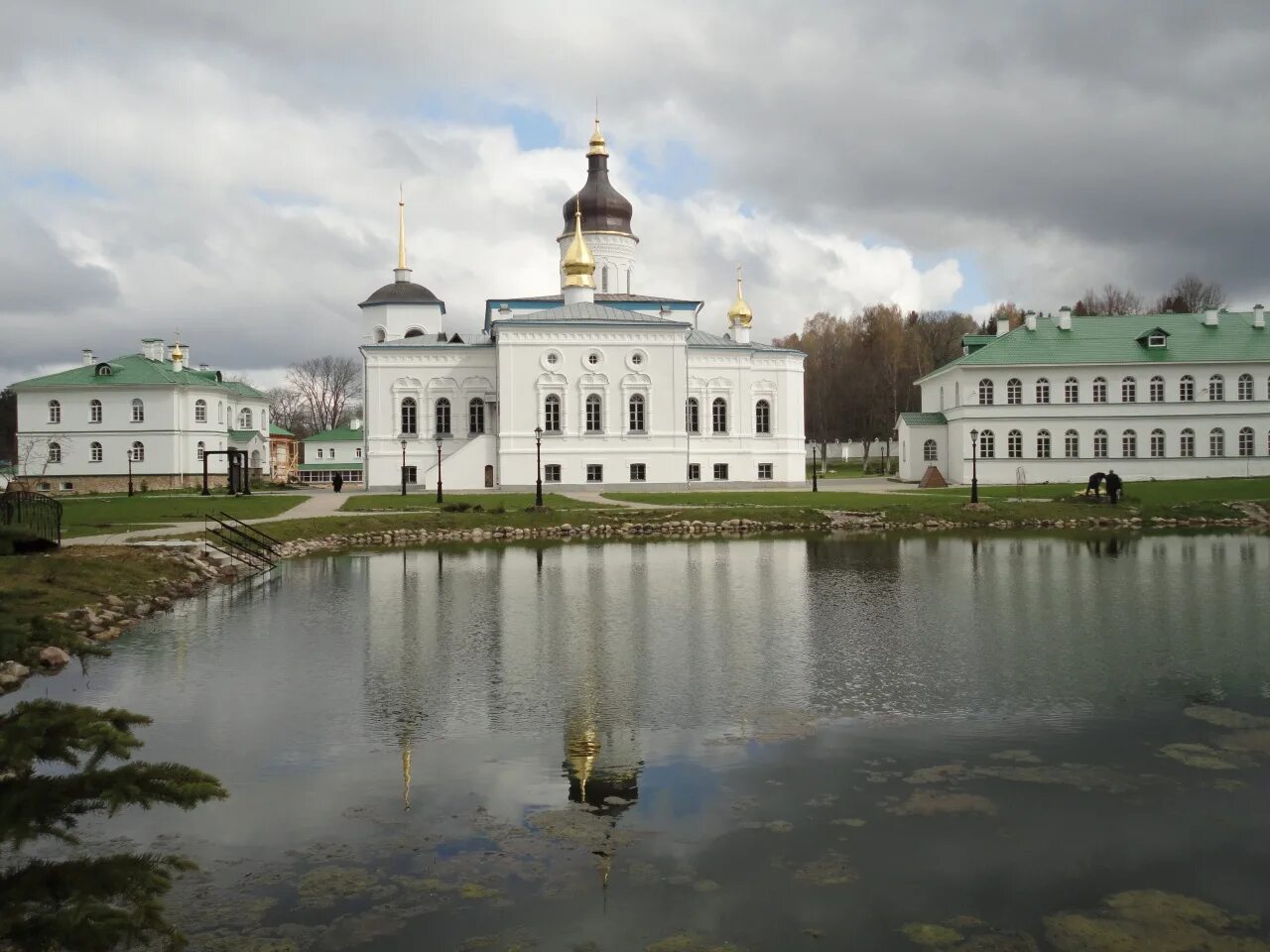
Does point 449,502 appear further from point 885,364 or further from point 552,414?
point 885,364

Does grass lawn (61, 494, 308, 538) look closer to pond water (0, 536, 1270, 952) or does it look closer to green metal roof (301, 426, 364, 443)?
pond water (0, 536, 1270, 952)

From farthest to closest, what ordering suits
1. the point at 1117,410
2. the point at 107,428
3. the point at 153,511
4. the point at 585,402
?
1. the point at 107,428
2. the point at 1117,410
3. the point at 585,402
4. the point at 153,511

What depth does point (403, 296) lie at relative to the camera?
6112cm

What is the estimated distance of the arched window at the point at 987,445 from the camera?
53.9 metres

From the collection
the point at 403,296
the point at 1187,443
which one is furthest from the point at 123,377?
the point at 1187,443

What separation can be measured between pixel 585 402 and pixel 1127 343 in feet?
92.2

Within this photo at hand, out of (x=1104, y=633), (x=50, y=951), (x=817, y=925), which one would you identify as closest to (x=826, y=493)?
(x=1104, y=633)

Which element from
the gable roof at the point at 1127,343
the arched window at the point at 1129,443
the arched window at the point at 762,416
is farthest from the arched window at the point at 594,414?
the arched window at the point at 1129,443

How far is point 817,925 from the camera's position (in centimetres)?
643

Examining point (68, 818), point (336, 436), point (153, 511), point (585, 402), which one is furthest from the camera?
point (336, 436)

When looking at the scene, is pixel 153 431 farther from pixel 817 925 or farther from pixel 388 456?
pixel 817 925

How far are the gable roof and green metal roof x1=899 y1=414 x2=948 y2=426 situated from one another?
9.16 feet

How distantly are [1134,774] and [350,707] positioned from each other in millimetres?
7590

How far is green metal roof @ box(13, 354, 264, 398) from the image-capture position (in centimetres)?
6047
